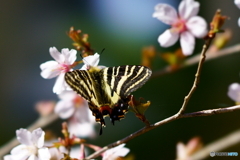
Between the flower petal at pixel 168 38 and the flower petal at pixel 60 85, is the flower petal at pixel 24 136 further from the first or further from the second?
the flower petal at pixel 168 38

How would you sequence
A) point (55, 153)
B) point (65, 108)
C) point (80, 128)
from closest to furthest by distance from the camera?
1. point (55, 153)
2. point (65, 108)
3. point (80, 128)

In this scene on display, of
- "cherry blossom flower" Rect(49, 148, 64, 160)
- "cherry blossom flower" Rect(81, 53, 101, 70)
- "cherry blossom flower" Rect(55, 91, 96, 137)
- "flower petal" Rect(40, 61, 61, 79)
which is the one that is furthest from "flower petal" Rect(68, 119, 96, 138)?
"cherry blossom flower" Rect(81, 53, 101, 70)

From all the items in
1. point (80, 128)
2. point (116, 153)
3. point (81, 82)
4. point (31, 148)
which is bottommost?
point (80, 128)

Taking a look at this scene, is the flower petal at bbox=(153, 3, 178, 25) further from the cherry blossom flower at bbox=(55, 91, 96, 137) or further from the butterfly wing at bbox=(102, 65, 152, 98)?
the cherry blossom flower at bbox=(55, 91, 96, 137)

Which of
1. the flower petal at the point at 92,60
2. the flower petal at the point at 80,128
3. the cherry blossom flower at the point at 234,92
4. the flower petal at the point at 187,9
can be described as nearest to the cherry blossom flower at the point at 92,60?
the flower petal at the point at 92,60

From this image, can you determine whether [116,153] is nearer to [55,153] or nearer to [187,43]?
[55,153]

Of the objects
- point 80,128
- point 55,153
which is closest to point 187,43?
point 55,153
